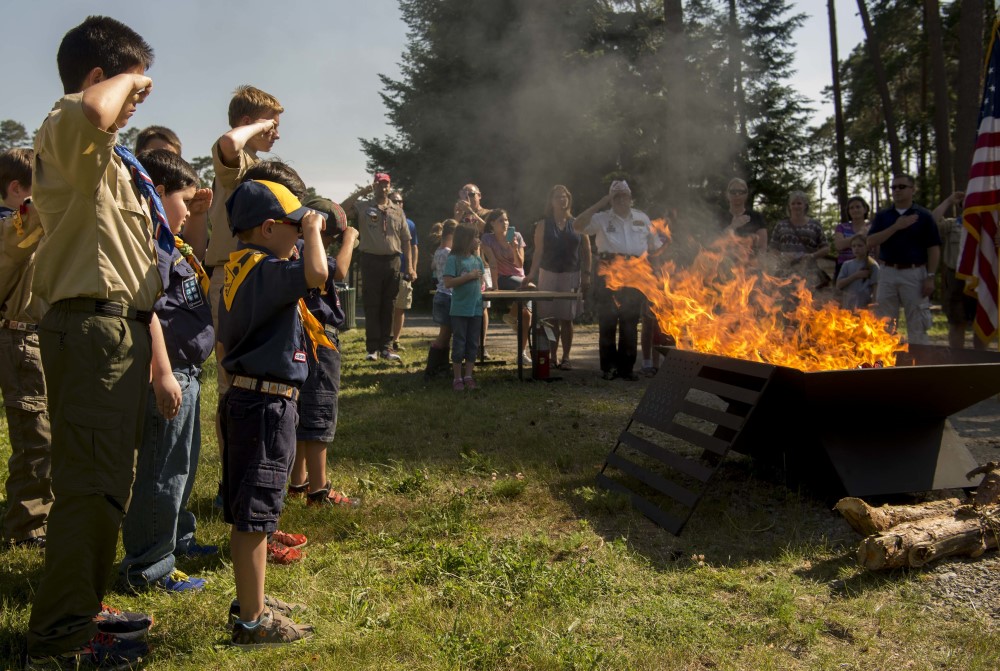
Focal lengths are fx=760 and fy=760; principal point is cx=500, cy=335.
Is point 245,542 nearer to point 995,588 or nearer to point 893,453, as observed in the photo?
point 995,588

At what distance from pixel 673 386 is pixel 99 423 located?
328 cm

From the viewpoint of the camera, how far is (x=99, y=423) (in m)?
2.52

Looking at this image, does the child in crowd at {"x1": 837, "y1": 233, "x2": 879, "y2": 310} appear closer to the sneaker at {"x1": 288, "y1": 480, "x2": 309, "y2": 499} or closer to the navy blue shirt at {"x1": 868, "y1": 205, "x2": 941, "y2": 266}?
the navy blue shirt at {"x1": 868, "y1": 205, "x2": 941, "y2": 266}

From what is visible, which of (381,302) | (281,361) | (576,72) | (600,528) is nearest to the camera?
(281,361)

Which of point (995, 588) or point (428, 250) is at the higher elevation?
point (428, 250)

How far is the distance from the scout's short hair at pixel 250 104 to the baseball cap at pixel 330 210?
62 cm

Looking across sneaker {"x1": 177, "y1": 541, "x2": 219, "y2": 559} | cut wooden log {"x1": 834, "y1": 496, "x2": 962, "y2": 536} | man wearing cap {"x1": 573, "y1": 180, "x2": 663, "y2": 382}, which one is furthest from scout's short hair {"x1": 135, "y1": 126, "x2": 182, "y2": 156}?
man wearing cap {"x1": 573, "y1": 180, "x2": 663, "y2": 382}

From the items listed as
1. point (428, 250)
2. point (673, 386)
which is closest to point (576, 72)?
point (428, 250)

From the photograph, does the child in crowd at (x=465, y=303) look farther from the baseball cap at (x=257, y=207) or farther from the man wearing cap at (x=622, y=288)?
the baseball cap at (x=257, y=207)

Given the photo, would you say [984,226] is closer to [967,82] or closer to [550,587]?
[967,82]

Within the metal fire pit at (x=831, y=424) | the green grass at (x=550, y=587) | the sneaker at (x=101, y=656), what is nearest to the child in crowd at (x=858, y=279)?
the metal fire pit at (x=831, y=424)

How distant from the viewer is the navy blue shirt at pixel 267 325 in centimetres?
273

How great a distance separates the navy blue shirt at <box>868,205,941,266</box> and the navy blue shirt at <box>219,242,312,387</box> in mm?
7082

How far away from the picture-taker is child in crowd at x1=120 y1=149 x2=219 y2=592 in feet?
10.5
